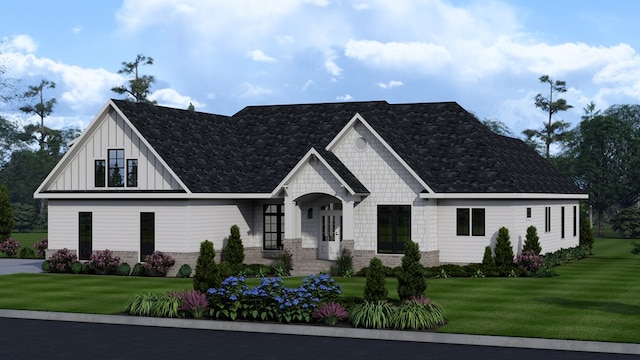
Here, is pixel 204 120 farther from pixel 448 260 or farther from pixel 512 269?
pixel 512 269

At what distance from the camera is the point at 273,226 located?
45.8 m

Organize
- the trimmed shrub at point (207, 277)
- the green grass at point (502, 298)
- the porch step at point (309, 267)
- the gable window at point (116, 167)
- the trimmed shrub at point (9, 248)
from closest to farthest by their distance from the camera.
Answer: the green grass at point (502, 298) → the trimmed shrub at point (207, 277) → the porch step at point (309, 267) → the gable window at point (116, 167) → the trimmed shrub at point (9, 248)

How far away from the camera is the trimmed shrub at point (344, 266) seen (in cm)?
4009

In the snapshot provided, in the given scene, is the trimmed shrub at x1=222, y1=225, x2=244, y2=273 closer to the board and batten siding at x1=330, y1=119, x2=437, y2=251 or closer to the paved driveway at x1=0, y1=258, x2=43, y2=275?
the board and batten siding at x1=330, y1=119, x2=437, y2=251

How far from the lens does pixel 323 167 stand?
41469 millimetres

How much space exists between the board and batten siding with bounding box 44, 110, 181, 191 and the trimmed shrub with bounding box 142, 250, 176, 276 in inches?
123

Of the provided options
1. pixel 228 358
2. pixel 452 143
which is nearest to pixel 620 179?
pixel 452 143

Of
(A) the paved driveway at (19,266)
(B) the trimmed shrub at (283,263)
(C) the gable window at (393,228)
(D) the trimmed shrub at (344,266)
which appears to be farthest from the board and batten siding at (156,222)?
(C) the gable window at (393,228)

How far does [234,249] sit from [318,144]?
7970 millimetres

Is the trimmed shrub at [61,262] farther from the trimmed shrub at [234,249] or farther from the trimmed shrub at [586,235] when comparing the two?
the trimmed shrub at [586,235]

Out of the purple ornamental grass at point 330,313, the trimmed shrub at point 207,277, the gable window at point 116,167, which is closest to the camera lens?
the purple ornamental grass at point 330,313

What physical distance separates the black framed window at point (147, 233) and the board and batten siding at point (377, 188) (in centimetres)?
948

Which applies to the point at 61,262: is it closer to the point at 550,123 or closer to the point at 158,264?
the point at 158,264

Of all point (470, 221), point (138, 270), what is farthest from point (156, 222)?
point (470, 221)
